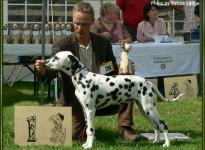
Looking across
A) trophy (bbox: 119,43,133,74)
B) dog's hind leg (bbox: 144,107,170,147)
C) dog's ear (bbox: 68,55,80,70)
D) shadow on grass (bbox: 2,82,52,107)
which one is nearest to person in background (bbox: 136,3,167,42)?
shadow on grass (bbox: 2,82,52,107)

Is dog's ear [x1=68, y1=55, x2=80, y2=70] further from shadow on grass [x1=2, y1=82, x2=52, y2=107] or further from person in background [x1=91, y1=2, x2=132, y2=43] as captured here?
shadow on grass [x1=2, y1=82, x2=52, y2=107]

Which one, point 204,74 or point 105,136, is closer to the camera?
point 204,74

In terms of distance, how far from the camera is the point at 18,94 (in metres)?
7.86

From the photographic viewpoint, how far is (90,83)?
12.7ft

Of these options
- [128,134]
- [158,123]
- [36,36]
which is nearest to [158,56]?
[36,36]

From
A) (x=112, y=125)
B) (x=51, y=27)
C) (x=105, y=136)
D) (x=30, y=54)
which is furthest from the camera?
(x=51, y=27)

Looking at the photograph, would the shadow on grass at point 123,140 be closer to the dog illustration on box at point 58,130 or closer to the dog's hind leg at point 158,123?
the dog's hind leg at point 158,123

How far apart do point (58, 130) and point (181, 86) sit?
3.56 m

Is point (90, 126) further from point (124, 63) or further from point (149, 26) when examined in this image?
point (149, 26)

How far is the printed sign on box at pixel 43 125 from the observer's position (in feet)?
12.9

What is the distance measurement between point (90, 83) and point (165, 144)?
78 cm

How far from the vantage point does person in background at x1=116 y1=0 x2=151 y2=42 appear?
25.5 ft

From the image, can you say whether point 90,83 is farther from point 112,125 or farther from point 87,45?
point 112,125

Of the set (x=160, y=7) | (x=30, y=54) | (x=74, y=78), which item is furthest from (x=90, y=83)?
(x=160, y=7)
